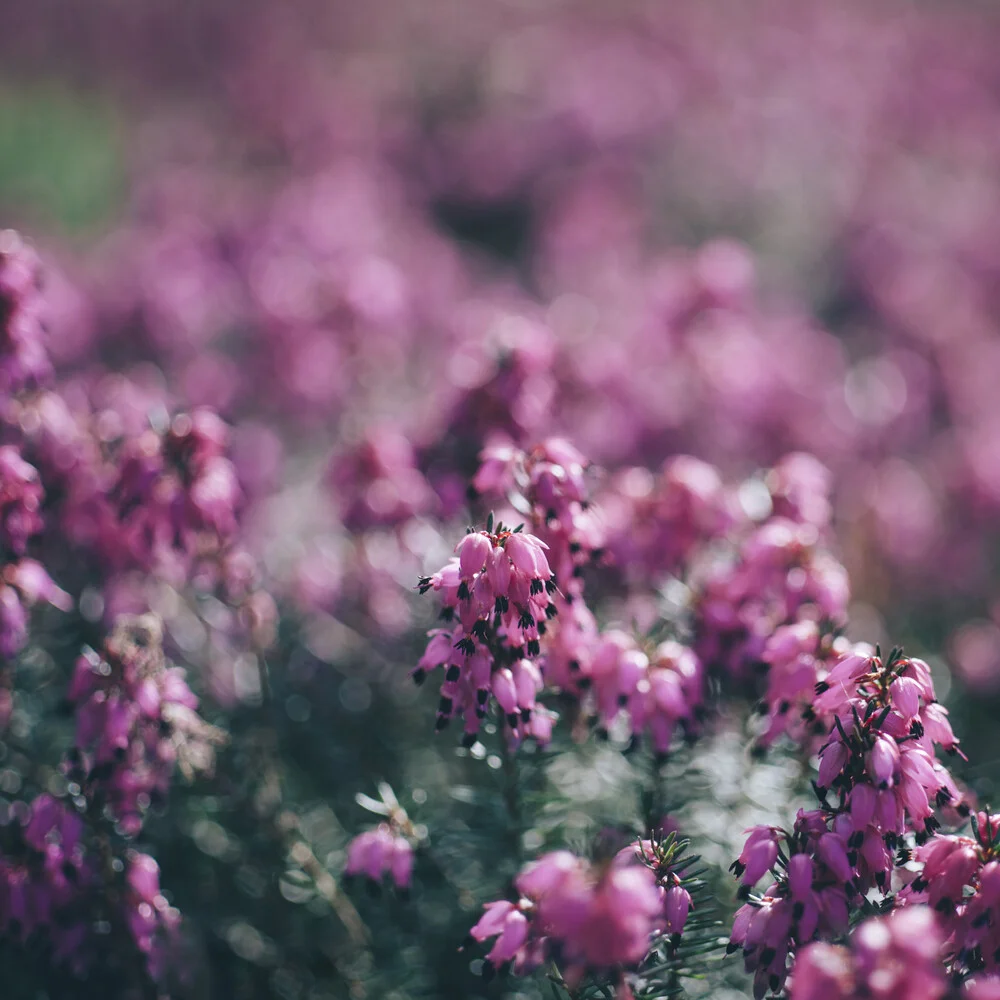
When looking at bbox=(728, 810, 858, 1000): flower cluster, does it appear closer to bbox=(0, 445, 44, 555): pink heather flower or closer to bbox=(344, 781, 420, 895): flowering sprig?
bbox=(344, 781, 420, 895): flowering sprig

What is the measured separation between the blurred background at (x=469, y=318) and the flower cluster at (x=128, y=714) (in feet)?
3.01

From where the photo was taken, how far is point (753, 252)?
10867 mm

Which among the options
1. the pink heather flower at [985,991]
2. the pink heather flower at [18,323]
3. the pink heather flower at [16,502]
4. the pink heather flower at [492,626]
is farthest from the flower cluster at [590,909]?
the pink heather flower at [18,323]

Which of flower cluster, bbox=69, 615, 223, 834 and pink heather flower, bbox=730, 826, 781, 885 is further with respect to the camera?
flower cluster, bbox=69, 615, 223, 834

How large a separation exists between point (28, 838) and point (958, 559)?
571 centimetres

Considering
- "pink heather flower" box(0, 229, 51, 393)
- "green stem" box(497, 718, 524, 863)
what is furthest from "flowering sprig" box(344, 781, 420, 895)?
"pink heather flower" box(0, 229, 51, 393)

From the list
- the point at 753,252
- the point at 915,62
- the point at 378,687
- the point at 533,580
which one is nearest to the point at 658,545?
the point at 533,580

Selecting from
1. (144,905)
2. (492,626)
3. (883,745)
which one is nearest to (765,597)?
(883,745)

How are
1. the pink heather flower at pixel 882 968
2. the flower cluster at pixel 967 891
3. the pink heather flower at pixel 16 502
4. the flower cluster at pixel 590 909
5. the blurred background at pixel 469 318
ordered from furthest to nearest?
the blurred background at pixel 469 318 < the pink heather flower at pixel 16 502 < the flower cluster at pixel 967 891 < the flower cluster at pixel 590 909 < the pink heather flower at pixel 882 968

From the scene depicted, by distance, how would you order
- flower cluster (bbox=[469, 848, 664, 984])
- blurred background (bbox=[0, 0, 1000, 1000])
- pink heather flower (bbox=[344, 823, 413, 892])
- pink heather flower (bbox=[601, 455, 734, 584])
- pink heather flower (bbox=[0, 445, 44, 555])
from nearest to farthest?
flower cluster (bbox=[469, 848, 664, 984]), pink heather flower (bbox=[344, 823, 413, 892]), pink heather flower (bbox=[0, 445, 44, 555]), pink heather flower (bbox=[601, 455, 734, 584]), blurred background (bbox=[0, 0, 1000, 1000])

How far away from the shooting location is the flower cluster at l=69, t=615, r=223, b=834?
283 cm

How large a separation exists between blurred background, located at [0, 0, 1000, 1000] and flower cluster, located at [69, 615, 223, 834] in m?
0.92

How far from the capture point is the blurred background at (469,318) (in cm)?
412

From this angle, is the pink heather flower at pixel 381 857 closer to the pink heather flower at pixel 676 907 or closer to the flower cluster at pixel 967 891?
the pink heather flower at pixel 676 907
